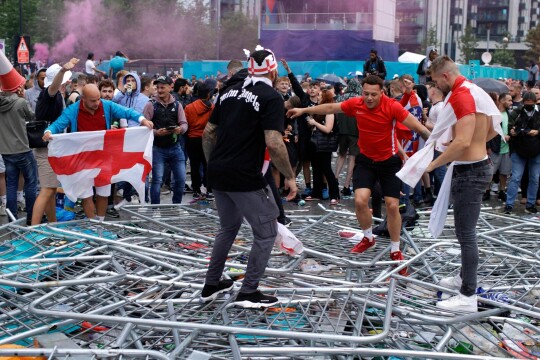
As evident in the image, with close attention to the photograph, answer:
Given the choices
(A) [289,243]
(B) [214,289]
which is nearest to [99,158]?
(A) [289,243]

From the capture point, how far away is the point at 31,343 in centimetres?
559

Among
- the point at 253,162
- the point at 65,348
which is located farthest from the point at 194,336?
the point at 253,162

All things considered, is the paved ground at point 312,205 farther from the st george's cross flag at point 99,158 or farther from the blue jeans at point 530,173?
the st george's cross flag at point 99,158

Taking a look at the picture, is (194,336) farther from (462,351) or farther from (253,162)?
(462,351)

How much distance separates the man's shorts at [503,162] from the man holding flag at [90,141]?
618 centimetres

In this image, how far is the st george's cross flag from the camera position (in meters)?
9.14

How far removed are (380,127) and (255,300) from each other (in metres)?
2.79

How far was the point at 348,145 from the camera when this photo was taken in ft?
43.8

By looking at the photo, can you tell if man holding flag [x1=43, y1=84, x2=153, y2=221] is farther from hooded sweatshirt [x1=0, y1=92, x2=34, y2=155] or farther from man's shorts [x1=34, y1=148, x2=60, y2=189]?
hooded sweatshirt [x1=0, y1=92, x2=34, y2=155]

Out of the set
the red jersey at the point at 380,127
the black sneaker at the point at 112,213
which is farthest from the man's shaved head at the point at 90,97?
the red jersey at the point at 380,127

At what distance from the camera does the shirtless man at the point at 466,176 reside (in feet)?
20.7

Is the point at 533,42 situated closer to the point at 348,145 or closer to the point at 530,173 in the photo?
the point at 348,145

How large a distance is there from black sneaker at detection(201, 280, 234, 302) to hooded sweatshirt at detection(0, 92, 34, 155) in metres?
4.85

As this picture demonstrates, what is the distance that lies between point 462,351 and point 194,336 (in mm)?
1951
